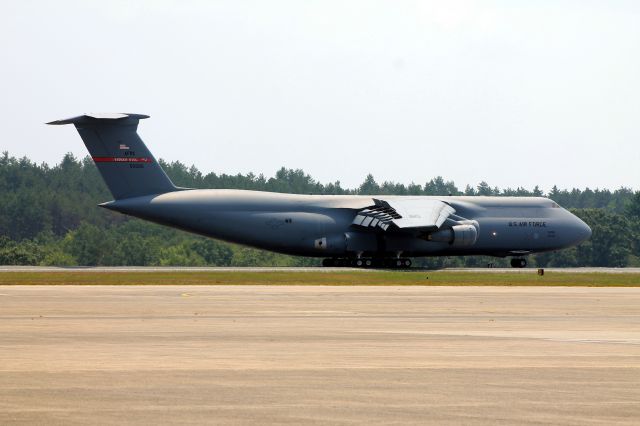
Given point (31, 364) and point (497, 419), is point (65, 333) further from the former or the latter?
point (497, 419)

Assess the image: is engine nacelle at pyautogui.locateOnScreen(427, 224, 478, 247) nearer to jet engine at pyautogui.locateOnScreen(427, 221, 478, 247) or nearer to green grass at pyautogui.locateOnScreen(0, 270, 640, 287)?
jet engine at pyautogui.locateOnScreen(427, 221, 478, 247)

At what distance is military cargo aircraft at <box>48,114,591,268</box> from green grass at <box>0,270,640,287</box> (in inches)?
412

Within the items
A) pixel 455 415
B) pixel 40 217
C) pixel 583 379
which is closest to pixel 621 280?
pixel 583 379

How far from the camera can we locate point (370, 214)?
76.2 m

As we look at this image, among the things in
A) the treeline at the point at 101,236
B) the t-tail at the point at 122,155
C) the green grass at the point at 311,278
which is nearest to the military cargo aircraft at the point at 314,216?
the t-tail at the point at 122,155

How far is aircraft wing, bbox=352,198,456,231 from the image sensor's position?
72.9 m

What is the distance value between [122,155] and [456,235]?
20079 millimetres

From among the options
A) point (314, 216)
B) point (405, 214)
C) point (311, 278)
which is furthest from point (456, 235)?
point (311, 278)

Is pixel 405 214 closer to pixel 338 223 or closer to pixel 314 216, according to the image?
pixel 338 223

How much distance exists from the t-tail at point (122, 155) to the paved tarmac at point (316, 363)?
3695cm

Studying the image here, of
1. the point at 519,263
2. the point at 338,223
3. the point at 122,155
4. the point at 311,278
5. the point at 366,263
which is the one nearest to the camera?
the point at 311,278

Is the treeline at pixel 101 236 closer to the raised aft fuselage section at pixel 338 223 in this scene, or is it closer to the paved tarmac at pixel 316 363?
the raised aft fuselage section at pixel 338 223

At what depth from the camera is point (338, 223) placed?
76375mm

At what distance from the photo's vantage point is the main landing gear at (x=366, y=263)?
77.0 m
